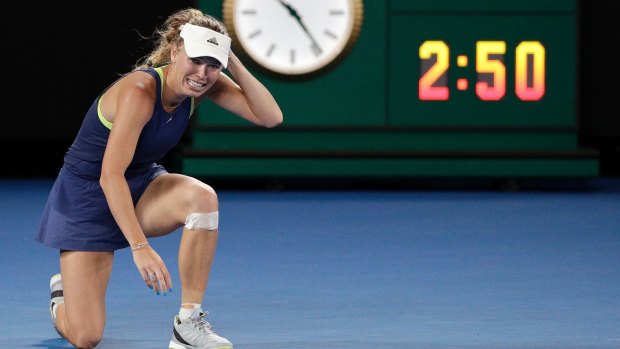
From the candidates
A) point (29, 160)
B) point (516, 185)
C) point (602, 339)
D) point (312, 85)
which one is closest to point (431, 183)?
point (516, 185)

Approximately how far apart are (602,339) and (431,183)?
19.4 feet

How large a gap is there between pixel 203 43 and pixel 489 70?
5597mm

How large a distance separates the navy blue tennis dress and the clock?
4806 mm

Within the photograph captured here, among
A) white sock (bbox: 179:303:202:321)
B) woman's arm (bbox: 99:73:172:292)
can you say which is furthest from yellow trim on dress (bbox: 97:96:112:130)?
white sock (bbox: 179:303:202:321)

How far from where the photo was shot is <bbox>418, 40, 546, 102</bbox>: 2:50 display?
32.1 ft

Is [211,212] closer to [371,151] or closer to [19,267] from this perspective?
[19,267]

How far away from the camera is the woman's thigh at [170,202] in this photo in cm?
460

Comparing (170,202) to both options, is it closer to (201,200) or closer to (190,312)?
(201,200)

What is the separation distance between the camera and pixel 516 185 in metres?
10.2

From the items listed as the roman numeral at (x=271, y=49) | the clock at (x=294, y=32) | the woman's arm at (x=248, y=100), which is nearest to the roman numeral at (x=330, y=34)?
the clock at (x=294, y=32)

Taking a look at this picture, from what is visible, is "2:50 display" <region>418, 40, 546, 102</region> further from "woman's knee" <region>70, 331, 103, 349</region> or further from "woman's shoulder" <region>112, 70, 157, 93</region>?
"woman's knee" <region>70, 331, 103, 349</region>

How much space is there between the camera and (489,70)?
986cm

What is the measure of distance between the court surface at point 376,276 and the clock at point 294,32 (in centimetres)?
92

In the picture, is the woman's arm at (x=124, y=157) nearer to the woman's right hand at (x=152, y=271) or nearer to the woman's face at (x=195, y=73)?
the woman's right hand at (x=152, y=271)
